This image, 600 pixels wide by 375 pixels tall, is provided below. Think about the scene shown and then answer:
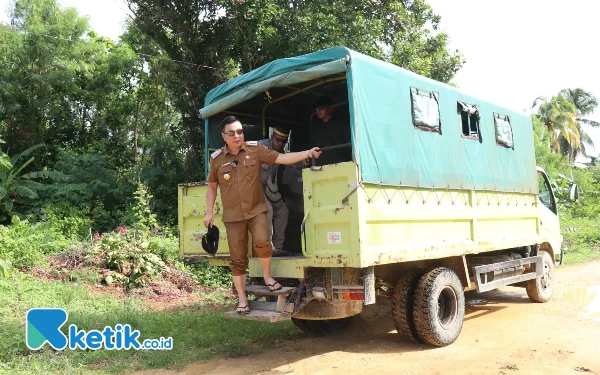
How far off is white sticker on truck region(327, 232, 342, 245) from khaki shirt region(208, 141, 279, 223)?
73 centimetres

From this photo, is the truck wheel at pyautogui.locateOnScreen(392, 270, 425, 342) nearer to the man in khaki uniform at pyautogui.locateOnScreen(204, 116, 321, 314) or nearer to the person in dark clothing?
the man in khaki uniform at pyautogui.locateOnScreen(204, 116, 321, 314)

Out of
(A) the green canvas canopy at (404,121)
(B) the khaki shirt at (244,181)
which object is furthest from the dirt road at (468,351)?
(A) the green canvas canopy at (404,121)

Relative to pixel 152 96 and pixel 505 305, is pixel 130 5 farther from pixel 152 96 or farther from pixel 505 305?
pixel 505 305

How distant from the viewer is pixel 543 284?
26.2 ft

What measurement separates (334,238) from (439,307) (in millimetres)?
A: 1934

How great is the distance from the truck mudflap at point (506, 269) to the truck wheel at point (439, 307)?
2.23ft

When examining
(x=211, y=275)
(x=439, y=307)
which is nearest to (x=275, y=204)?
(x=439, y=307)

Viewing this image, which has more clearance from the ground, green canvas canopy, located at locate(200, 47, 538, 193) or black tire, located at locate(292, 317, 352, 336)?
green canvas canopy, located at locate(200, 47, 538, 193)

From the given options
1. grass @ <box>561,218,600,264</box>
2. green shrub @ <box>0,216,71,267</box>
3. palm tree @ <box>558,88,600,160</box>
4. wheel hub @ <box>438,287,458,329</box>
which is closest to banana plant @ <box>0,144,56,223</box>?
green shrub @ <box>0,216,71,267</box>

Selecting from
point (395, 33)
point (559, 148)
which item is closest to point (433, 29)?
point (395, 33)

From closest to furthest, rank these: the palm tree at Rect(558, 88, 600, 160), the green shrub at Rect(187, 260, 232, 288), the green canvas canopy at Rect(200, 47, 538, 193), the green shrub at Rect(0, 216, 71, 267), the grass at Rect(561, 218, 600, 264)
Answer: the green canvas canopy at Rect(200, 47, 538, 193) → the green shrub at Rect(0, 216, 71, 267) → the green shrub at Rect(187, 260, 232, 288) → the grass at Rect(561, 218, 600, 264) → the palm tree at Rect(558, 88, 600, 160)

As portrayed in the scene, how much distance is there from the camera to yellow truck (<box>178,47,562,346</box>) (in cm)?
452

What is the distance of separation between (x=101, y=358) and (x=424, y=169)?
373 centimetres

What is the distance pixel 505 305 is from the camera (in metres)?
7.91
